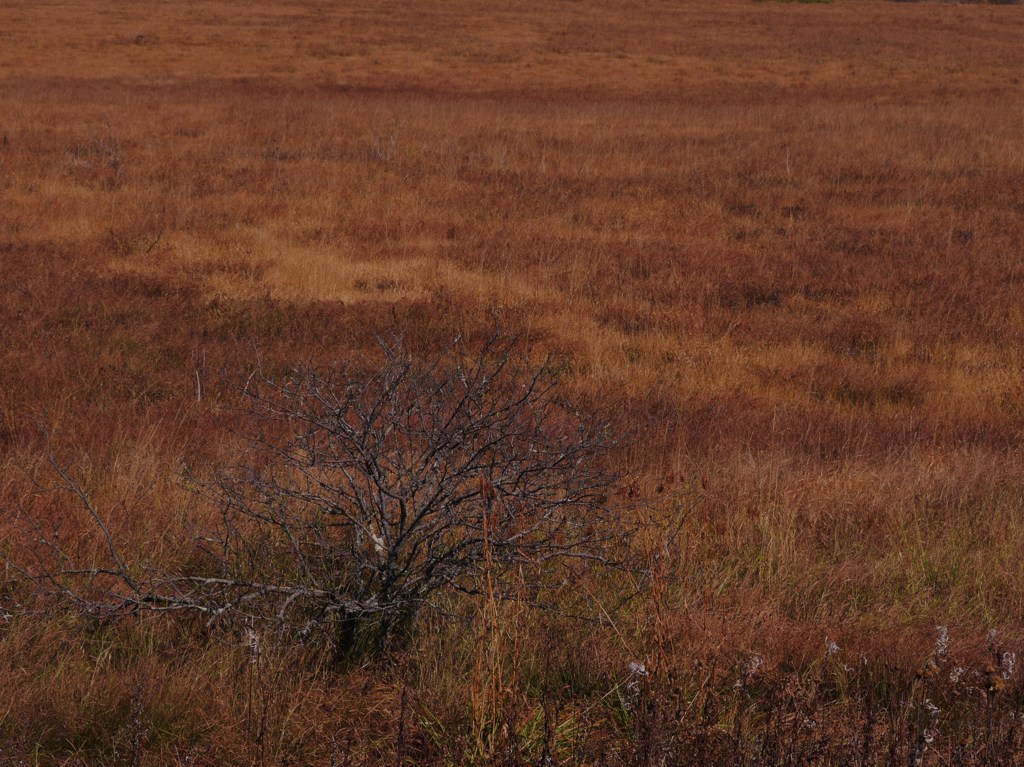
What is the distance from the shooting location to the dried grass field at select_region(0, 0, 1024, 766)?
9.73 feet

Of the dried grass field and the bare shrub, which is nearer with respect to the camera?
the dried grass field

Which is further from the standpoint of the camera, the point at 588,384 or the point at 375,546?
the point at 588,384

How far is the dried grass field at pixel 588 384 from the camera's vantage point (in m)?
2.97

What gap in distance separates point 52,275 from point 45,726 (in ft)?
25.0

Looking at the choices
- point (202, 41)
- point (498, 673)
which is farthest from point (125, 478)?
point (202, 41)

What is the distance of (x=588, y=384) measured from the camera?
7473 mm

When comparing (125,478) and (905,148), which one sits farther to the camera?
(905,148)

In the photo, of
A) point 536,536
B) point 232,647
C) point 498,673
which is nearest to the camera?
point 498,673

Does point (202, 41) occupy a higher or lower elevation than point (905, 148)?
higher

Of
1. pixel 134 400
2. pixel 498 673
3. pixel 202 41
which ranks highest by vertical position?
pixel 202 41

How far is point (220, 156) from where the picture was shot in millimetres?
16172

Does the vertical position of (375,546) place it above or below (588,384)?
above

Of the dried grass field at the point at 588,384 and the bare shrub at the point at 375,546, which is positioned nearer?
the dried grass field at the point at 588,384

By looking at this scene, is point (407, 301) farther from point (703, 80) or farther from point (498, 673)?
point (703, 80)
